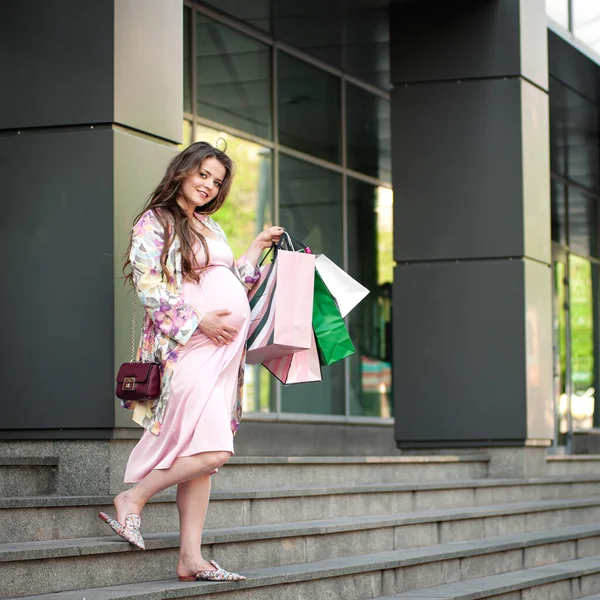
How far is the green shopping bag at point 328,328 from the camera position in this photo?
6.13 meters

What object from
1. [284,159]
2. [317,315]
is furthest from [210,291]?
[284,159]

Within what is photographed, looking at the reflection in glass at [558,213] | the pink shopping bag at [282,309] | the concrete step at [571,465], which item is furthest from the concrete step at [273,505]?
the reflection in glass at [558,213]

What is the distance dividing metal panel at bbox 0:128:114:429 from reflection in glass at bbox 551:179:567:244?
13.1 meters

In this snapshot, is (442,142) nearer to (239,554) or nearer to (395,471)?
(395,471)

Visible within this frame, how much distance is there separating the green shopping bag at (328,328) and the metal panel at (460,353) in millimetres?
4700

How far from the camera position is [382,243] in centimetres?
1532

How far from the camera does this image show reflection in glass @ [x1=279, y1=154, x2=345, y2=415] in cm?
1332

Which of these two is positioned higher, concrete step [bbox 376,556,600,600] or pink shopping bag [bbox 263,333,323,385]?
pink shopping bag [bbox 263,333,323,385]

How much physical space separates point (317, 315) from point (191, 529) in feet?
4.18

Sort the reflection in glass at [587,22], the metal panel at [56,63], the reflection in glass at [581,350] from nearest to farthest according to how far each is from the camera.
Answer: the metal panel at [56,63] < the reflection in glass at [587,22] < the reflection in glass at [581,350]

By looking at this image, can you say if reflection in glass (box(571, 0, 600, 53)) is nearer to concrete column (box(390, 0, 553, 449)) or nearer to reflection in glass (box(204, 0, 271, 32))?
concrete column (box(390, 0, 553, 449))

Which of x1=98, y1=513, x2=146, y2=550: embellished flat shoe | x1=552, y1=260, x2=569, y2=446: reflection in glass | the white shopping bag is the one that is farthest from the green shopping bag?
x1=552, y1=260, x2=569, y2=446: reflection in glass

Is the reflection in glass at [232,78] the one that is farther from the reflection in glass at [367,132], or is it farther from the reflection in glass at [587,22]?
the reflection in glass at [587,22]

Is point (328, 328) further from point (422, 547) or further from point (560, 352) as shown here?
point (560, 352)
